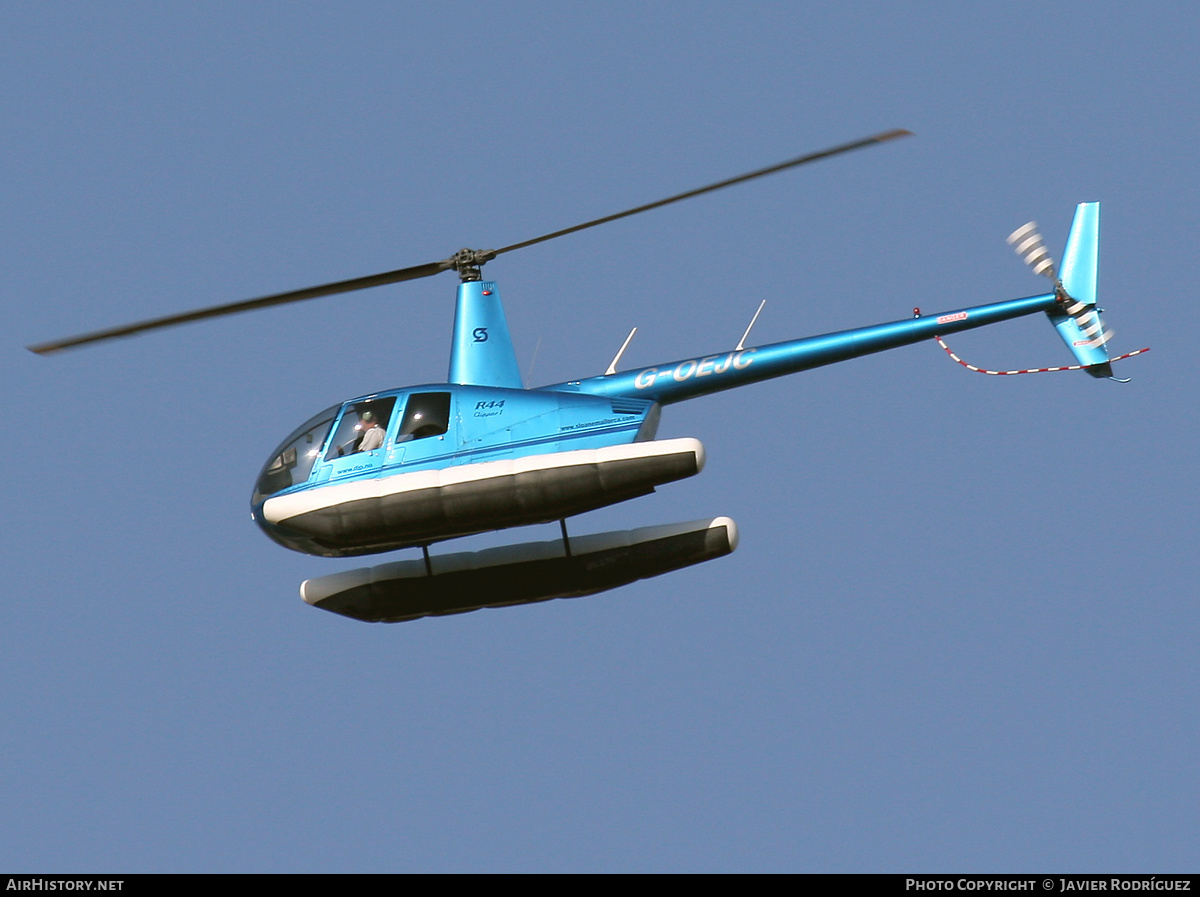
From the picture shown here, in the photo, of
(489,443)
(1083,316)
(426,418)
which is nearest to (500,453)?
(489,443)

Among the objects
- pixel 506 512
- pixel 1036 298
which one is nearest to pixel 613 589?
pixel 506 512

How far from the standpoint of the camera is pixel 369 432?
66.4 feet

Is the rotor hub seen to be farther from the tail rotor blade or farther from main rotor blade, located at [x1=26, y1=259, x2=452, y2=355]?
the tail rotor blade

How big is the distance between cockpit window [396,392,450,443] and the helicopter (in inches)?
0.6

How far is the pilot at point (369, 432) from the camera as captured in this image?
66.2 feet

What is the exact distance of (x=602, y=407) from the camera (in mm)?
19969

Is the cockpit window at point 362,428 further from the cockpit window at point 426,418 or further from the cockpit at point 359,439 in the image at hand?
the cockpit window at point 426,418

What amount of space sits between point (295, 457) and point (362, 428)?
0.83 m

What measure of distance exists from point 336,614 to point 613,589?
3.25m

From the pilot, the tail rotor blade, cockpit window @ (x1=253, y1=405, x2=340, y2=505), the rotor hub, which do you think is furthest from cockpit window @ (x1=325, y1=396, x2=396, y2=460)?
the tail rotor blade

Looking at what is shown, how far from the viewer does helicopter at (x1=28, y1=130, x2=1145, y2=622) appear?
19.4 metres

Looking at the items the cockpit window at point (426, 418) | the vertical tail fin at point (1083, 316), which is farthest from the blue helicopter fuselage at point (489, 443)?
the vertical tail fin at point (1083, 316)
